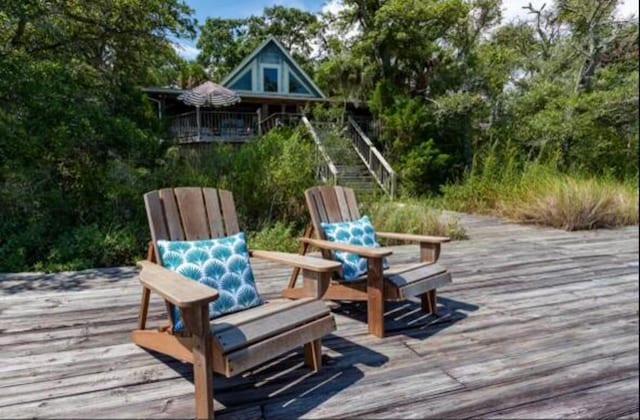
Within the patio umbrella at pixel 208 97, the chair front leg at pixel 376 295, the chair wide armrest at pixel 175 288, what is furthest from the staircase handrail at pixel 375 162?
the chair wide armrest at pixel 175 288

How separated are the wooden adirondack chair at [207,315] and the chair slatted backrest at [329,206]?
1.89ft

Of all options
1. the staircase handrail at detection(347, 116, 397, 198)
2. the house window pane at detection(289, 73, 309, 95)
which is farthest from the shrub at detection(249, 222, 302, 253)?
the house window pane at detection(289, 73, 309, 95)

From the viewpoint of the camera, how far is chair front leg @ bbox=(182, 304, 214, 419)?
5.26 ft

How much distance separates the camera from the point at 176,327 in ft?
6.74

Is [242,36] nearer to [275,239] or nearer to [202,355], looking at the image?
[275,239]

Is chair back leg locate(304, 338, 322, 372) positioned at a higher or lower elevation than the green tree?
lower

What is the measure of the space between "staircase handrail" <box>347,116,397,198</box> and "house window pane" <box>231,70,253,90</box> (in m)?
4.92

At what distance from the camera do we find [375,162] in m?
10.8

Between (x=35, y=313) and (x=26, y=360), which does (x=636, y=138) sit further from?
(x=35, y=313)

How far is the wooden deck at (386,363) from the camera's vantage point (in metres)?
1.78

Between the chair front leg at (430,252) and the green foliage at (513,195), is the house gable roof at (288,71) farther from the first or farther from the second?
the chair front leg at (430,252)

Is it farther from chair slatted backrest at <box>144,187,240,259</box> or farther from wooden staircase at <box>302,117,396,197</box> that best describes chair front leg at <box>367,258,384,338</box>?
wooden staircase at <box>302,117,396,197</box>

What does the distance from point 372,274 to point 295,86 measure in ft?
45.7

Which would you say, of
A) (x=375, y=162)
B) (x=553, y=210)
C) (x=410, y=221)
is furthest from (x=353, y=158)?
(x=553, y=210)
